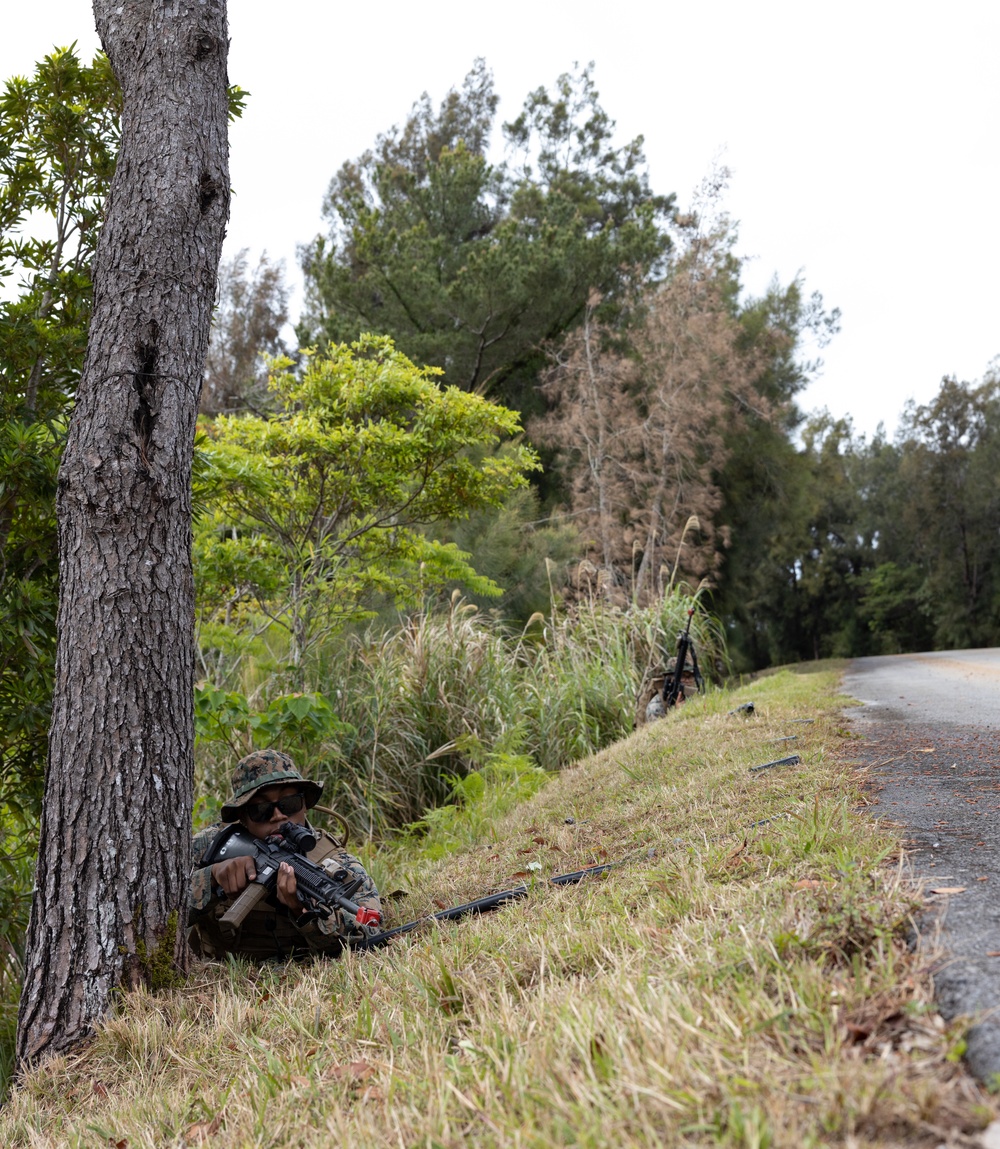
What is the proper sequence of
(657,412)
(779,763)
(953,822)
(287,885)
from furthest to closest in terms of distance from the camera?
(657,412) < (779,763) < (287,885) < (953,822)

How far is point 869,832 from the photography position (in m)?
3.00

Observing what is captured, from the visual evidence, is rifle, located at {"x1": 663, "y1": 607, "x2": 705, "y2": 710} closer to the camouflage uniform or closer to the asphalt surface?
the asphalt surface

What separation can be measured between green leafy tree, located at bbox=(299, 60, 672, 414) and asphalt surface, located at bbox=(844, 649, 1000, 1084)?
1516 cm

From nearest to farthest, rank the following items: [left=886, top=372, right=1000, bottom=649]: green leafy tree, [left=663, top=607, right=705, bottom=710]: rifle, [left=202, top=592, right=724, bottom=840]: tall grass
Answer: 1. [left=202, top=592, right=724, bottom=840]: tall grass
2. [left=663, top=607, right=705, bottom=710]: rifle
3. [left=886, top=372, right=1000, bottom=649]: green leafy tree

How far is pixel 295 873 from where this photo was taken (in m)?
3.62

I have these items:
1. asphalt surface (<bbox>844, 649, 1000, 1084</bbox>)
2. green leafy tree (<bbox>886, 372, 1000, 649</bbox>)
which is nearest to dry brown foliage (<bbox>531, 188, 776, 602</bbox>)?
asphalt surface (<bbox>844, 649, 1000, 1084</bbox>)

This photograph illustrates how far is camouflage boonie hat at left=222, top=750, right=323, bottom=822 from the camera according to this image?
4090 mm

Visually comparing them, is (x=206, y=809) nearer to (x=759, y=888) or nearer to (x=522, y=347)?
(x=759, y=888)

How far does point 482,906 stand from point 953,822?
1895mm

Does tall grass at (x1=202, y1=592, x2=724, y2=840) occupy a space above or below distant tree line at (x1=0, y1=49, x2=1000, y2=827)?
below

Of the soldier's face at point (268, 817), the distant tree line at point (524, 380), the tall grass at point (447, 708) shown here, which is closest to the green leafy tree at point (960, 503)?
the distant tree line at point (524, 380)

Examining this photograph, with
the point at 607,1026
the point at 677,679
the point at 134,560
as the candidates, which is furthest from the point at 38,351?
the point at 677,679

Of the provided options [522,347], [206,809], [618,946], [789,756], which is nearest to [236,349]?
[522,347]

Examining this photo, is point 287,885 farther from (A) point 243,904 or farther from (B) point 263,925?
(B) point 263,925
